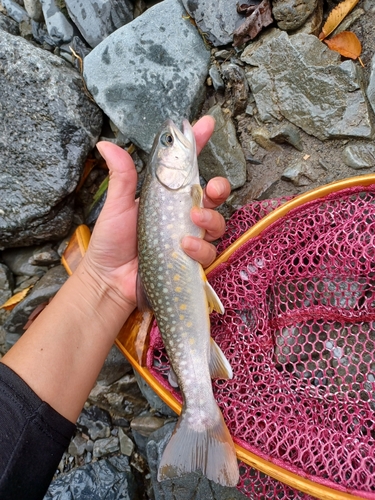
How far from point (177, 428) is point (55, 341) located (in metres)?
0.72

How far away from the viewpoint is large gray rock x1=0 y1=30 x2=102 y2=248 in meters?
2.88

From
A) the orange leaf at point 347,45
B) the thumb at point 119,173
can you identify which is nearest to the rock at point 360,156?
the orange leaf at point 347,45

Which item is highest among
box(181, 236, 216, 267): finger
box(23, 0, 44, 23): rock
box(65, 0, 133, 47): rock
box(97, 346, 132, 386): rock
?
box(23, 0, 44, 23): rock

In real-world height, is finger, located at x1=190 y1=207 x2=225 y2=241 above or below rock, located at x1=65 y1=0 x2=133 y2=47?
below

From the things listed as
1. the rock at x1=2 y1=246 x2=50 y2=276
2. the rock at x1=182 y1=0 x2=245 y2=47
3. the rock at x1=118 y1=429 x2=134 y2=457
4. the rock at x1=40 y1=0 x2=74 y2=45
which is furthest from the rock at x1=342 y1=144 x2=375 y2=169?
the rock at x1=118 y1=429 x2=134 y2=457

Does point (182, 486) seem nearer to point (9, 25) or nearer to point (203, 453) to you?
point (203, 453)

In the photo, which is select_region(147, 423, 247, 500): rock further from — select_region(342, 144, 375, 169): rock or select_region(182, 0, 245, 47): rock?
select_region(182, 0, 245, 47): rock

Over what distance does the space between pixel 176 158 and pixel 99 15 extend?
152 centimetres

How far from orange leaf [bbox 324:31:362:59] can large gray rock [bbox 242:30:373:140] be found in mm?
41

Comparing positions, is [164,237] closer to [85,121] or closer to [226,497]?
[85,121]

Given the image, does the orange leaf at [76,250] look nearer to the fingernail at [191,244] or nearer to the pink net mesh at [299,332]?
the pink net mesh at [299,332]

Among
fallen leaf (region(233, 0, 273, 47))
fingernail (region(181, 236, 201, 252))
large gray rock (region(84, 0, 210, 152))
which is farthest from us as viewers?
large gray rock (region(84, 0, 210, 152))

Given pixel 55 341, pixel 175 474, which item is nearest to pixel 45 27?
pixel 55 341

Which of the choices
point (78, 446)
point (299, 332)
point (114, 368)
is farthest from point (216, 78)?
point (78, 446)
